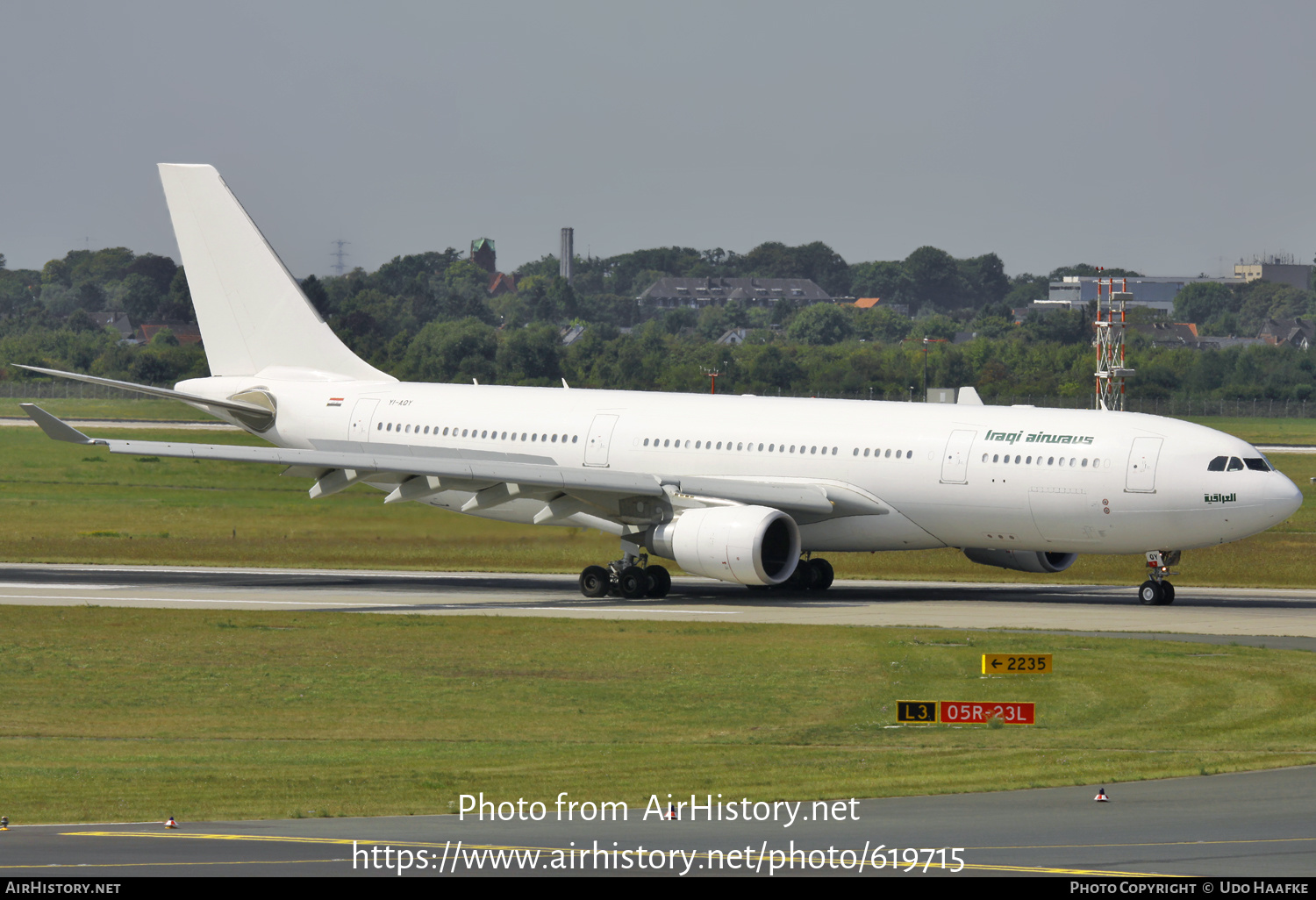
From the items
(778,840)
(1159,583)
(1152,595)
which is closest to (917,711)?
(778,840)

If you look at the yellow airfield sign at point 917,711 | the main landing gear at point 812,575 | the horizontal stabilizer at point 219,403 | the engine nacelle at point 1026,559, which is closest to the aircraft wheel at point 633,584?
the main landing gear at point 812,575

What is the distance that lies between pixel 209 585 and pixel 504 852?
2947 cm

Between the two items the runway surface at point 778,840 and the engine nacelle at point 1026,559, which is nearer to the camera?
the runway surface at point 778,840

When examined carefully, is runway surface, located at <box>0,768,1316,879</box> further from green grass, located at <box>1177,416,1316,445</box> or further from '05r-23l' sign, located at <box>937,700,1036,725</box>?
green grass, located at <box>1177,416,1316,445</box>

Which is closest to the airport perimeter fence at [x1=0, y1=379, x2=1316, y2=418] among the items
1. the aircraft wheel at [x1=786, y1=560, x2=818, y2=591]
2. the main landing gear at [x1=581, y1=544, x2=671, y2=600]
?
the aircraft wheel at [x1=786, y1=560, x2=818, y2=591]

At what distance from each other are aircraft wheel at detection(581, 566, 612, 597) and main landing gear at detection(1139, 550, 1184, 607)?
12292mm


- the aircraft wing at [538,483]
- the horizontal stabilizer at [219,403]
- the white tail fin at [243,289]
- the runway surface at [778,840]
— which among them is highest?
the white tail fin at [243,289]

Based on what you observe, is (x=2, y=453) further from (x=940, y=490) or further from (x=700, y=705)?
(x=700, y=705)

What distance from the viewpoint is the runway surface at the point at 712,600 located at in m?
34.8

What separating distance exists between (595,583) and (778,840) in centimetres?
2548

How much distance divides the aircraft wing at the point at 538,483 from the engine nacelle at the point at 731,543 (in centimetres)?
72

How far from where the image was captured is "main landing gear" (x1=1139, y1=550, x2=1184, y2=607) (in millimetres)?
38188

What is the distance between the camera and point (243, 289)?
47750 mm

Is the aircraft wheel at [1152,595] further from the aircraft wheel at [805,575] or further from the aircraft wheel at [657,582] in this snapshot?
the aircraft wheel at [657,582]
